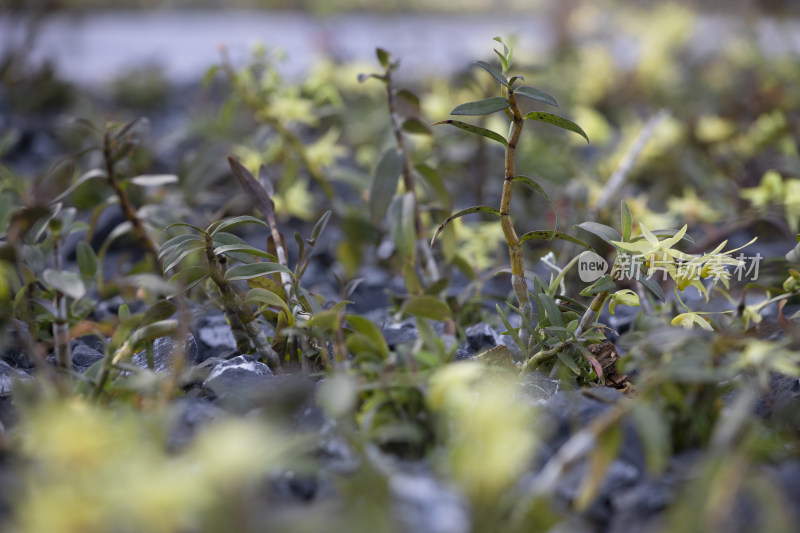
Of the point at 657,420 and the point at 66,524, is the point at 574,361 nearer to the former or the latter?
the point at 657,420

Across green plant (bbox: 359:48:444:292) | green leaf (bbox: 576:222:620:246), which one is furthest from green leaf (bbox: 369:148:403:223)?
green leaf (bbox: 576:222:620:246)

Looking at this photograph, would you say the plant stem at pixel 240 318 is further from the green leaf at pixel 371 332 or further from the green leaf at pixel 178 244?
the green leaf at pixel 371 332

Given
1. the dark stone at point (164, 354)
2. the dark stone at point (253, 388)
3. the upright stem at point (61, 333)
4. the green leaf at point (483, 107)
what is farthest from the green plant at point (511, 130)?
the upright stem at point (61, 333)

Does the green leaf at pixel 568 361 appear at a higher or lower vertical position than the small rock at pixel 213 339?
higher

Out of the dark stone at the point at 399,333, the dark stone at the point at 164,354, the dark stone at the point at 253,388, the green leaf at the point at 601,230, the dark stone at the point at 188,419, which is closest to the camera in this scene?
the dark stone at the point at 253,388

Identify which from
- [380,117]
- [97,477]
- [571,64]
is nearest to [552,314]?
[97,477]
